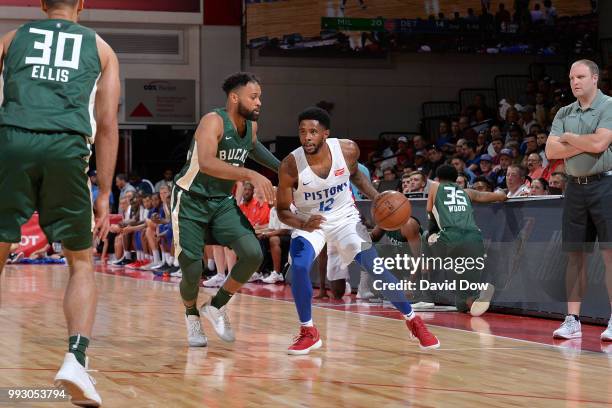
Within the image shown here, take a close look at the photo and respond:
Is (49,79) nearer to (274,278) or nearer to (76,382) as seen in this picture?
(76,382)

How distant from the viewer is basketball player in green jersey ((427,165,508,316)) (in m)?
9.09

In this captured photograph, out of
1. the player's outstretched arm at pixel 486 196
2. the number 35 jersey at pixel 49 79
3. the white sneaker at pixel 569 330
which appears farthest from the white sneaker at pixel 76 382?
the player's outstretched arm at pixel 486 196

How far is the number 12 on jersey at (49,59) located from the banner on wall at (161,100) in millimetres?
17059

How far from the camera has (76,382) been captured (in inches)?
150

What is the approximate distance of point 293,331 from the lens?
7441 millimetres

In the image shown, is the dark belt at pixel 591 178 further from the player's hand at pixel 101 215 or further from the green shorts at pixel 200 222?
the player's hand at pixel 101 215

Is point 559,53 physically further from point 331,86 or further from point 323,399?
point 323,399

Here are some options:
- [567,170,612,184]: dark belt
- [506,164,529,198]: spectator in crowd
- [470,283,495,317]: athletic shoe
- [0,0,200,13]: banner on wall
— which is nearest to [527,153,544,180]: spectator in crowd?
[506,164,529,198]: spectator in crowd

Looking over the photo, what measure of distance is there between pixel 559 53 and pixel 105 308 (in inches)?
544

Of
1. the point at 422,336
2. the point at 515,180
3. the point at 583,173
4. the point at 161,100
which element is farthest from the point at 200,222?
the point at 161,100

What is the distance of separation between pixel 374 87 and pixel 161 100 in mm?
4593

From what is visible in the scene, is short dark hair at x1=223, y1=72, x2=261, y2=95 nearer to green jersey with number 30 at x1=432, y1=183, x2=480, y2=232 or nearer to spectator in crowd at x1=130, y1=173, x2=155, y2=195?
green jersey with number 30 at x1=432, y1=183, x2=480, y2=232

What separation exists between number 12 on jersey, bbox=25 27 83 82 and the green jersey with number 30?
18.4ft

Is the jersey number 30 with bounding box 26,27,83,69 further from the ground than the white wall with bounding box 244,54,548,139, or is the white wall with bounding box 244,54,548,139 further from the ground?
the white wall with bounding box 244,54,548,139
